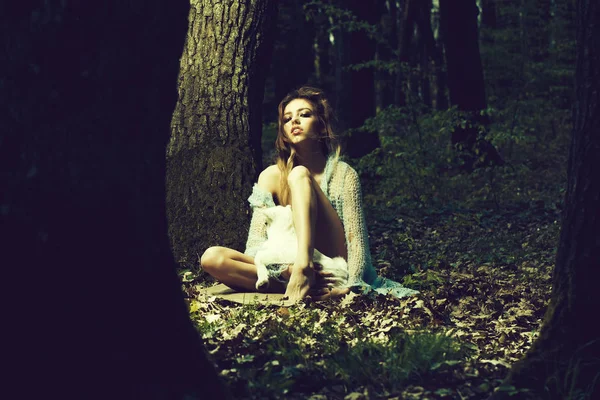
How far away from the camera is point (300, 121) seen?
5602 mm

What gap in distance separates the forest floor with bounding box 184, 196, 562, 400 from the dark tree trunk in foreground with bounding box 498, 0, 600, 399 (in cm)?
21

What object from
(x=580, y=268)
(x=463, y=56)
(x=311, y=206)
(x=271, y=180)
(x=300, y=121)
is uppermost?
(x=463, y=56)

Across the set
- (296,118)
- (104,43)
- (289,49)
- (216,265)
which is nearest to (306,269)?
(216,265)

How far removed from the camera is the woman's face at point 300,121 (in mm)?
5602

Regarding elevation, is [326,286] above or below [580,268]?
below

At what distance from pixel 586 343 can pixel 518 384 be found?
0.33 metres

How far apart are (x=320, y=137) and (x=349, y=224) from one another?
0.72 metres

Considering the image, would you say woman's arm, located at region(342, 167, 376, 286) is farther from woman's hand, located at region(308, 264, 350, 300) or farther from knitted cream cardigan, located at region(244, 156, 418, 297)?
woman's hand, located at region(308, 264, 350, 300)

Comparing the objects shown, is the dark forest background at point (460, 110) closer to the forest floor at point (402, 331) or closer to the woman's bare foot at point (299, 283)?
the forest floor at point (402, 331)

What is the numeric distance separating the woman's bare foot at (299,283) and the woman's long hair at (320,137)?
0.83 metres

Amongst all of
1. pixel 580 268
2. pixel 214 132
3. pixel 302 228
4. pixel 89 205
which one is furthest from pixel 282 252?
pixel 89 205

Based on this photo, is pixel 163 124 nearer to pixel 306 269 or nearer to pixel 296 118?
pixel 306 269

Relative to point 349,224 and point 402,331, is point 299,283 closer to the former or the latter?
point 349,224

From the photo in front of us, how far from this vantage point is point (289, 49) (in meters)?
20.1
